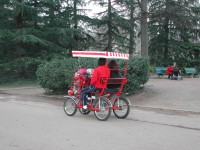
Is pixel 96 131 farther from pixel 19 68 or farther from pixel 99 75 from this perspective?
pixel 19 68

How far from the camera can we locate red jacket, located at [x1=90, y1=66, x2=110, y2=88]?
9.93 meters

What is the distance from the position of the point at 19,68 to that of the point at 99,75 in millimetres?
17357

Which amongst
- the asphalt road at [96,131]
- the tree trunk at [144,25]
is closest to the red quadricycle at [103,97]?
the asphalt road at [96,131]

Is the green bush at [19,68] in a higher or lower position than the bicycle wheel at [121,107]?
higher

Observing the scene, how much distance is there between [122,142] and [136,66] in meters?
8.25

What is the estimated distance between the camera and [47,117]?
10.5 m

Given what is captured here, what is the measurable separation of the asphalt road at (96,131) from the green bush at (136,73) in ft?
12.1

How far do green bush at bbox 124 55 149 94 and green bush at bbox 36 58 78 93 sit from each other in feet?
9.36

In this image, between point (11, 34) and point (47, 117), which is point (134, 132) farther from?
point (11, 34)

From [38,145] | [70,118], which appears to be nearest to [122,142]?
[38,145]

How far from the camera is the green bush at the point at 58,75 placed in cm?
1645

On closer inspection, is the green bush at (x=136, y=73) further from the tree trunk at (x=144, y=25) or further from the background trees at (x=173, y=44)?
the background trees at (x=173, y=44)

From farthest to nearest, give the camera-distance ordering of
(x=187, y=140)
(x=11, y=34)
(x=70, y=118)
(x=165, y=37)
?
(x=165, y=37) → (x=11, y=34) → (x=70, y=118) → (x=187, y=140)

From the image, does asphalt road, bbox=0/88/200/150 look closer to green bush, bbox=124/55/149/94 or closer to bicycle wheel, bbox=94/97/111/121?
bicycle wheel, bbox=94/97/111/121
